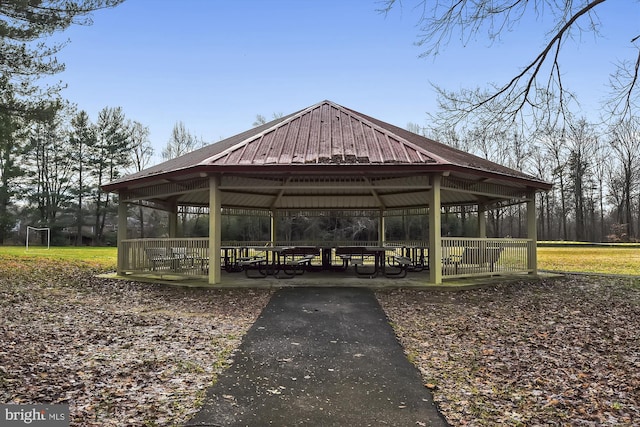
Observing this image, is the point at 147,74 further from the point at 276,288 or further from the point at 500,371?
the point at 500,371

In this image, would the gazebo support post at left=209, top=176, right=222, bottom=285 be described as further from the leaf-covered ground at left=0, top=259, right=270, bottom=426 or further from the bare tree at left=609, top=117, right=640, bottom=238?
the bare tree at left=609, top=117, right=640, bottom=238

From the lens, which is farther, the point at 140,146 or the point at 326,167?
the point at 140,146

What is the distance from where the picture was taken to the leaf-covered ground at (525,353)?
3.67 meters

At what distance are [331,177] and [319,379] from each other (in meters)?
8.54

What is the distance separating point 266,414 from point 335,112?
1200 cm

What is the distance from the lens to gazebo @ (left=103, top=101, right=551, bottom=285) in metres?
9.92

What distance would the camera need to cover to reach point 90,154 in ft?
116

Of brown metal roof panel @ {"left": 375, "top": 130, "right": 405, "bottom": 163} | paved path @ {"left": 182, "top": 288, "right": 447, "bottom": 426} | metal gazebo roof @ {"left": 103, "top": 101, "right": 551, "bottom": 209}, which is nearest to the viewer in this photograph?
paved path @ {"left": 182, "top": 288, "right": 447, "bottom": 426}

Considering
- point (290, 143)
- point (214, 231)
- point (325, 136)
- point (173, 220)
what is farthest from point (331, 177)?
point (173, 220)

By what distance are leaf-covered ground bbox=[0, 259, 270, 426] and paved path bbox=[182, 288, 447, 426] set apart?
29 cm

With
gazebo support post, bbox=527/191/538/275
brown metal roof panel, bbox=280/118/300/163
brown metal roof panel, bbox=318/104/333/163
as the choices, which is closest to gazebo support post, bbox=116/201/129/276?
brown metal roof panel, bbox=280/118/300/163

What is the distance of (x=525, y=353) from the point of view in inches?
212

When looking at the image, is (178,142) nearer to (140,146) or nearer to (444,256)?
(140,146)

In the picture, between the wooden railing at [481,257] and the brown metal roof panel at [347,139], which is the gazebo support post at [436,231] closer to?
the wooden railing at [481,257]
